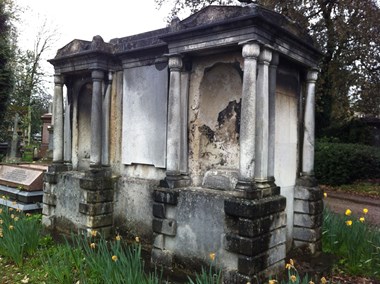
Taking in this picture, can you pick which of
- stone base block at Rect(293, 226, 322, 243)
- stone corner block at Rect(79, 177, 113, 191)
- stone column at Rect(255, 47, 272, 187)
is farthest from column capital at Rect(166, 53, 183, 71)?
stone base block at Rect(293, 226, 322, 243)

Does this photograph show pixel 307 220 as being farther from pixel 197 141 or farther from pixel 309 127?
pixel 197 141

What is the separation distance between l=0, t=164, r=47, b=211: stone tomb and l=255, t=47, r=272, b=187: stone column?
16.4 ft

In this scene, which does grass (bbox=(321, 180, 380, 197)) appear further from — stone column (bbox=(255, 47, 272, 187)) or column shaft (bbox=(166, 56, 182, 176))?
column shaft (bbox=(166, 56, 182, 176))

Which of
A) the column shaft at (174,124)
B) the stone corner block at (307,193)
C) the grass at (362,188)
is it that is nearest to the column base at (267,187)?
the stone corner block at (307,193)

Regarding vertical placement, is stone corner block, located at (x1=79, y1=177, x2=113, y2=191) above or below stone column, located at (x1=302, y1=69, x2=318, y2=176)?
below

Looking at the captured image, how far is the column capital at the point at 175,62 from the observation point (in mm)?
4871

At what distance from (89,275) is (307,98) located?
4083 mm

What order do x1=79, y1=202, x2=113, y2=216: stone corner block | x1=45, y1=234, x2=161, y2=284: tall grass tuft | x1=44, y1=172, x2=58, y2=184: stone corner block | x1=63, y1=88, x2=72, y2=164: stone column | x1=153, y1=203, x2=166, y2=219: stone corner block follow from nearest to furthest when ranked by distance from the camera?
x1=45, y1=234, x2=161, y2=284: tall grass tuft → x1=153, y1=203, x2=166, y2=219: stone corner block → x1=79, y1=202, x2=113, y2=216: stone corner block → x1=44, y1=172, x2=58, y2=184: stone corner block → x1=63, y1=88, x2=72, y2=164: stone column

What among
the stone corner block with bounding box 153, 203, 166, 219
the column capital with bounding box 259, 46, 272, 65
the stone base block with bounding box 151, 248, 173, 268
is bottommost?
the stone base block with bounding box 151, 248, 173, 268

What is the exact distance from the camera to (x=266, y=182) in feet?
14.6

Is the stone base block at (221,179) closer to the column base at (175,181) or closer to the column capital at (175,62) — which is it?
the column base at (175,181)

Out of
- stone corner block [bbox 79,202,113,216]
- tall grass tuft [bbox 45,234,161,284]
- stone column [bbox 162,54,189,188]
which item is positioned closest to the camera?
tall grass tuft [bbox 45,234,161,284]

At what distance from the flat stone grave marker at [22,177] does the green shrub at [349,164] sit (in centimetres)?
1013

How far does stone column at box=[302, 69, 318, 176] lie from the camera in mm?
5590
